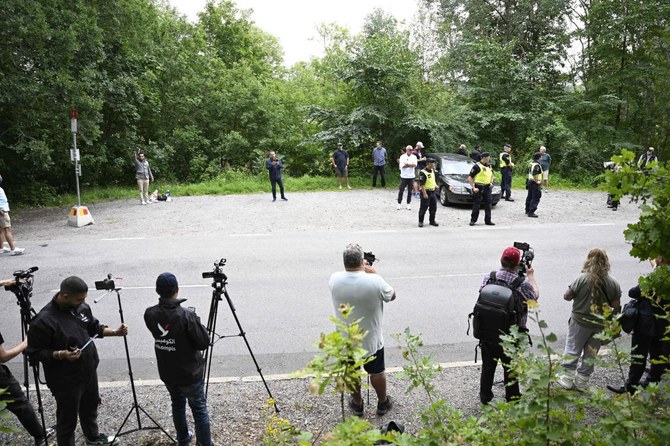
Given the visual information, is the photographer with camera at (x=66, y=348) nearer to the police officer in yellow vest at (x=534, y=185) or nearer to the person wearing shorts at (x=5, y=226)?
the person wearing shorts at (x=5, y=226)

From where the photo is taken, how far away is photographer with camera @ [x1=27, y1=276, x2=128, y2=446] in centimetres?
422

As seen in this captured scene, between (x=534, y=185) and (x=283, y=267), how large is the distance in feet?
27.8

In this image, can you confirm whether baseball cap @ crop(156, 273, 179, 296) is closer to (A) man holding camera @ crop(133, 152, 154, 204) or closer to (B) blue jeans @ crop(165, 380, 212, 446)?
(B) blue jeans @ crop(165, 380, 212, 446)

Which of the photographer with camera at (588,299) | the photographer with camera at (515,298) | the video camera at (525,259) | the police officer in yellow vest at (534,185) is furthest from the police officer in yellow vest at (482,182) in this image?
the photographer with camera at (515,298)

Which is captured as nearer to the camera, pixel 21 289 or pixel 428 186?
pixel 21 289

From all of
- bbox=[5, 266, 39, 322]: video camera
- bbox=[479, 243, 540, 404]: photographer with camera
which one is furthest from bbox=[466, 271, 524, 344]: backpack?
bbox=[5, 266, 39, 322]: video camera

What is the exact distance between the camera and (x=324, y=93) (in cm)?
3297

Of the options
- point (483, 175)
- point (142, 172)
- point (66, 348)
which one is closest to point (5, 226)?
point (142, 172)

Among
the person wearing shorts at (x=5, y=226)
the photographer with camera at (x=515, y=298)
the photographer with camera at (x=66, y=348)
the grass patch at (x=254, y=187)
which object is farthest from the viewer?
the grass patch at (x=254, y=187)

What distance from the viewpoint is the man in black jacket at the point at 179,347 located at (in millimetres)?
4316

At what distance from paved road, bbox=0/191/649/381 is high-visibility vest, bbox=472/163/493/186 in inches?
51.5

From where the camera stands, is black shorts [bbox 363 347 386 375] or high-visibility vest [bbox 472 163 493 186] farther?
high-visibility vest [bbox 472 163 493 186]

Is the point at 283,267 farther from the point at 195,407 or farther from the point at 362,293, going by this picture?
the point at 195,407

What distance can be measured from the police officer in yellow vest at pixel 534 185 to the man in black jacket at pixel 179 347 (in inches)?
490
